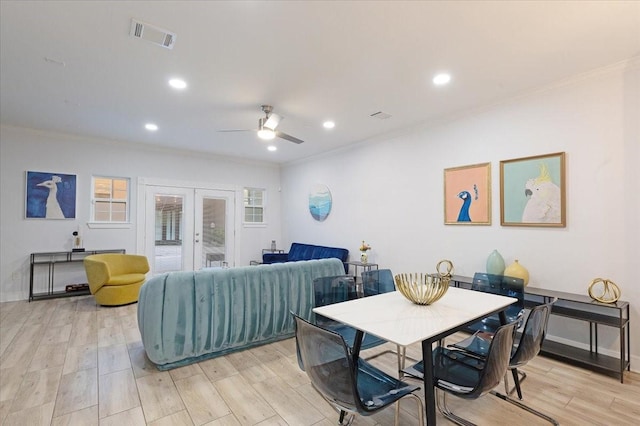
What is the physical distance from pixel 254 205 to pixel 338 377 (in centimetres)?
628

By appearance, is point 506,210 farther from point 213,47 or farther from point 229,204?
point 229,204

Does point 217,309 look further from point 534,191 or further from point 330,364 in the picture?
point 534,191

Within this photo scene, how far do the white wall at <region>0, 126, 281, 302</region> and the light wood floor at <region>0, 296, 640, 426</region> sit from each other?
217 cm

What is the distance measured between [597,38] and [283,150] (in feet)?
15.7

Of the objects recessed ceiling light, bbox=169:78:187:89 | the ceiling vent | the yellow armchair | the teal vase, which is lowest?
the yellow armchair

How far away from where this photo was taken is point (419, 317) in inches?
72.3

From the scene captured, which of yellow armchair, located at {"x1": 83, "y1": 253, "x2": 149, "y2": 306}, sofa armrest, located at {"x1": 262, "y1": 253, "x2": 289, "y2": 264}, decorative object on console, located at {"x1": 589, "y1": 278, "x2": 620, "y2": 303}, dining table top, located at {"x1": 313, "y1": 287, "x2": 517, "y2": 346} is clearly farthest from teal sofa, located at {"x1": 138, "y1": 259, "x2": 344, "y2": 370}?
sofa armrest, located at {"x1": 262, "y1": 253, "x2": 289, "y2": 264}

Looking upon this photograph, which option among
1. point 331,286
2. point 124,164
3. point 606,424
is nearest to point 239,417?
point 331,286

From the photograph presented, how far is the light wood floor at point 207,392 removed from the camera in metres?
2.06

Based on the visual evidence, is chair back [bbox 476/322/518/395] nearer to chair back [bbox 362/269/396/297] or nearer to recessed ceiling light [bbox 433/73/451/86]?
chair back [bbox 362/269/396/297]

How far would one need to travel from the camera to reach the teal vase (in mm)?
3475

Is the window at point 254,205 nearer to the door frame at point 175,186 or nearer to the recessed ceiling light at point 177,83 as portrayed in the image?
the door frame at point 175,186

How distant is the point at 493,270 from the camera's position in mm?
3506

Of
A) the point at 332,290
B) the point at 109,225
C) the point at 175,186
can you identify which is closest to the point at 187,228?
the point at 175,186
